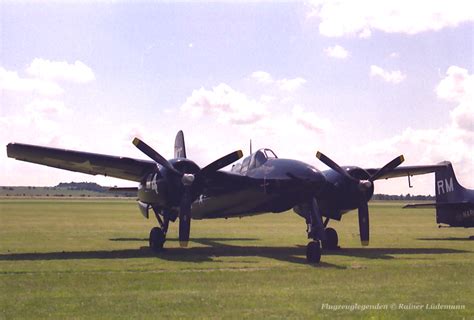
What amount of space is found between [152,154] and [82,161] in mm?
2716

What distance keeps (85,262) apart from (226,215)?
744cm

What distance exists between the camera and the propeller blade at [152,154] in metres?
20.6

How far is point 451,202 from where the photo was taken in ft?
102

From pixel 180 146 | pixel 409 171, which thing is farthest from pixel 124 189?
pixel 409 171

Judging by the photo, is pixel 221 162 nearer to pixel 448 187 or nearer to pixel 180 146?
pixel 180 146

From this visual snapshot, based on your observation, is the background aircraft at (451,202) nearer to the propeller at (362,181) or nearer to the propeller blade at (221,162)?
the propeller at (362,181)

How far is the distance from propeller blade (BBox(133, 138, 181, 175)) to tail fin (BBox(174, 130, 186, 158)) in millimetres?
7538

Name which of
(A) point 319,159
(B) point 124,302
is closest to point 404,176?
(A) point 319,159

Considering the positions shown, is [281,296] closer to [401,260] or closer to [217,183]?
[401,260]

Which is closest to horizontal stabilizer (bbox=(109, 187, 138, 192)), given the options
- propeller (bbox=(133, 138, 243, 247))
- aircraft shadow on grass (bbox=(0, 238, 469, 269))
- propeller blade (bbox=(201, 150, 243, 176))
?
aircraft shadow on grass (bbox=(0, 238, 469, 269))

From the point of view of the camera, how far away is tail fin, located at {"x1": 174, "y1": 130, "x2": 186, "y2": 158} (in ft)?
94.1

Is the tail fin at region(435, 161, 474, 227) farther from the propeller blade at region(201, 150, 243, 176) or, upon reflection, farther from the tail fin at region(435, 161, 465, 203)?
A: the propeller blade at region(201, 150, 243, 176)

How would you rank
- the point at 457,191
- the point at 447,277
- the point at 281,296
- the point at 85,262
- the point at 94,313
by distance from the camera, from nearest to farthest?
the point at 94,313 < the point at 281,296 < the point at 447,277 < the point at 85,262 < the point at 457,191

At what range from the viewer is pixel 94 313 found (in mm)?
9891
